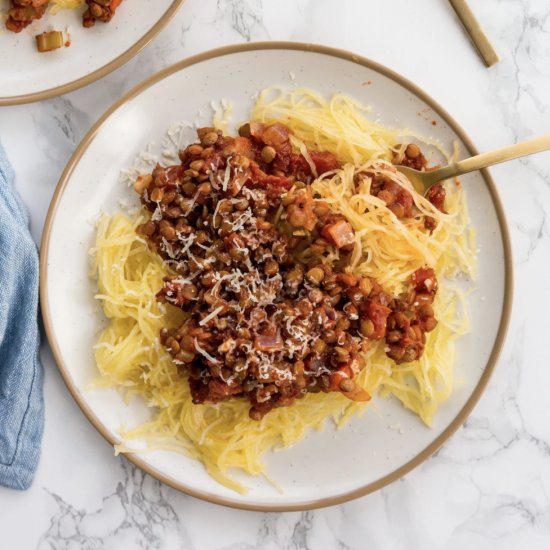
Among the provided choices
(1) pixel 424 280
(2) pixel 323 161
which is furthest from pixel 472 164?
(2) pixel 323 161

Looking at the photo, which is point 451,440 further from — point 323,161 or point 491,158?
point 323,161

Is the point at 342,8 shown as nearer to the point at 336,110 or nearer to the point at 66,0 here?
the point at 336,110

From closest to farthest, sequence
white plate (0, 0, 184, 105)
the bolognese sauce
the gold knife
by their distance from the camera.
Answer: the bolognese sauce
white plate (0, 0, 184, 105)
the gold knife

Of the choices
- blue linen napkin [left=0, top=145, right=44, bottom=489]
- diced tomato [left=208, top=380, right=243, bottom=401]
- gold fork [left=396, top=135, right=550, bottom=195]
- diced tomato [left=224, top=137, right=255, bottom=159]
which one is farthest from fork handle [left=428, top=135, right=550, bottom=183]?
blue linen napkin [left=0, top=145, right=44, bottom=489]

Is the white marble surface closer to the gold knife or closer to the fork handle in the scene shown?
the gold knife

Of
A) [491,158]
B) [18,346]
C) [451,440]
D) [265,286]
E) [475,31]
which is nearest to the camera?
[265,286]

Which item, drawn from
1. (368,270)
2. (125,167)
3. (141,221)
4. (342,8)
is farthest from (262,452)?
(342,8)
